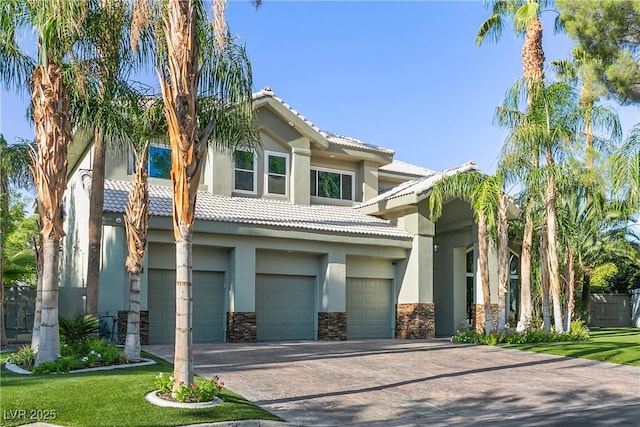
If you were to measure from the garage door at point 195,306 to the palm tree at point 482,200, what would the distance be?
303 inches

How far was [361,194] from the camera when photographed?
26.4m

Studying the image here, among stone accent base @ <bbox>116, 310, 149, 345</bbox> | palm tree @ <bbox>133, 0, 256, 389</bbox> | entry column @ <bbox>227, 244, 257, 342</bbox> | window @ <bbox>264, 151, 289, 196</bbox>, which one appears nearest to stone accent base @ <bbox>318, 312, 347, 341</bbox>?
entry column @ <bbox>227, 244, 257, 342</bbox>

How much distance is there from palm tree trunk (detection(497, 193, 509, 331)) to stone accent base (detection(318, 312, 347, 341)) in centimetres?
527

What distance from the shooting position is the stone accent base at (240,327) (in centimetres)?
1977

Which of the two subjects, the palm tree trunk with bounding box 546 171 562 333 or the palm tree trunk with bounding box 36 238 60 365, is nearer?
the palm tree trunk with bounding box 36 238 60 365

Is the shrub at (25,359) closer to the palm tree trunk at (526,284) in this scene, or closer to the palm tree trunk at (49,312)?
the palm tree trunk at (49,312)

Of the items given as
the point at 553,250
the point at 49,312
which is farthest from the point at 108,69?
the point at 553,250

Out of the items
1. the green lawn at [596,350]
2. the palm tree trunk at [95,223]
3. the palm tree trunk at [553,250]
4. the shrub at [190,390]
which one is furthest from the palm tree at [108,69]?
the palm tree trunk at [553,250]

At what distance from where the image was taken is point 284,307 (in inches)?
857

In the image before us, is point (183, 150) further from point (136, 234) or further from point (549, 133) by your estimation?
point (549, 133)

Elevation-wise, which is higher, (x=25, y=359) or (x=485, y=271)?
(x=485, y=271)

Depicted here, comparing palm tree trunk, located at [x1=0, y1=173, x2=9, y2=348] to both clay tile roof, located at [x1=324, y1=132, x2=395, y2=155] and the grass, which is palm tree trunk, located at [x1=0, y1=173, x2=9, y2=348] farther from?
clay tile roof, located at [x1=324, y1=132, x2=395, y2=155]

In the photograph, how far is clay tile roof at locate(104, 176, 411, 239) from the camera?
63.6 feet

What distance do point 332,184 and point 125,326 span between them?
36.3 ft
